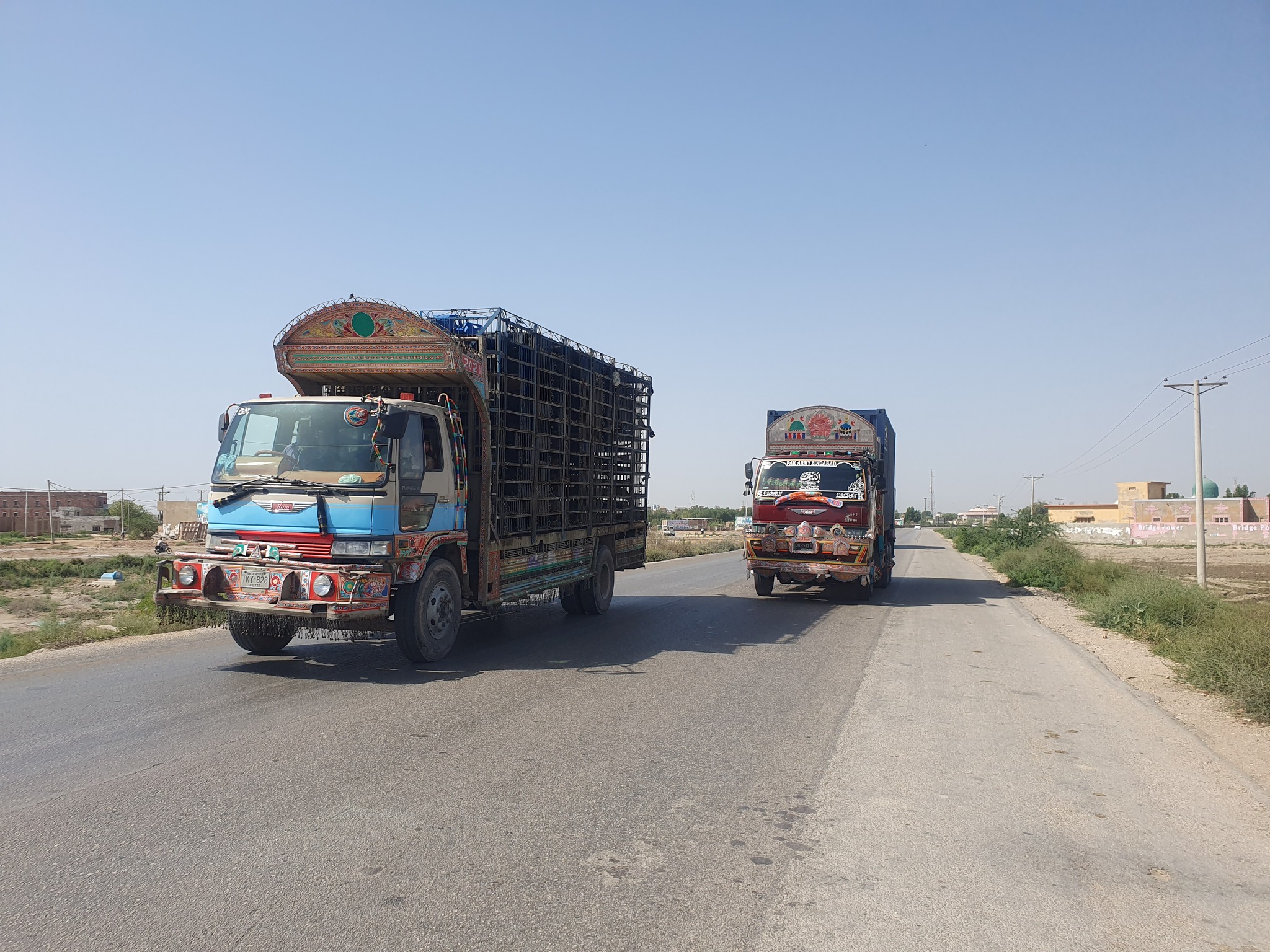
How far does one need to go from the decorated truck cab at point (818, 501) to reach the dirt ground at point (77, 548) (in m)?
30.4

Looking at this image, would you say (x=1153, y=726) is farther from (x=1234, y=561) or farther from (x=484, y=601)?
(x=1234, y=561)

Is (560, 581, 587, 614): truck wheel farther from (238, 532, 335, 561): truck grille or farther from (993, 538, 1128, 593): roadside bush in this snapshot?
(993, 538, 1128, 593): roadside bush

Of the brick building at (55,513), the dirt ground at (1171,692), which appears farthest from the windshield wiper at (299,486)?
the brick building at (55,513)

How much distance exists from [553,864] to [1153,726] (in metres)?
5.68

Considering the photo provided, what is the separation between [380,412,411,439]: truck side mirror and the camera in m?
8.02

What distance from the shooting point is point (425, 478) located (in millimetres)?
8547

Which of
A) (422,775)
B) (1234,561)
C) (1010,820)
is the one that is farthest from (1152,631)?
(1234,561)

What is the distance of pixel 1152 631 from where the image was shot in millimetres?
12297

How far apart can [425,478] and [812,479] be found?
9121 mm

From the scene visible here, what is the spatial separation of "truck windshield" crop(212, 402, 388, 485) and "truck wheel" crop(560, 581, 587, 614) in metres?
5.32

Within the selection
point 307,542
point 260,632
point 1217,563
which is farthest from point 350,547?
point 1217,563

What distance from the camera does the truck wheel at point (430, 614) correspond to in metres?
8.27

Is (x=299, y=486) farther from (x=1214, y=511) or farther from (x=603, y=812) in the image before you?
(x=1214, y=511)

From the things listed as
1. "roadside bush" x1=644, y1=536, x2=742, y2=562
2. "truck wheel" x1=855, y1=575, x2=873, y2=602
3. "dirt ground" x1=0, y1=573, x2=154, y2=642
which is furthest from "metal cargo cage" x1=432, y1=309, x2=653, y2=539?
"roadside bush" x1=644, y1=536, x2=742, y2=562
